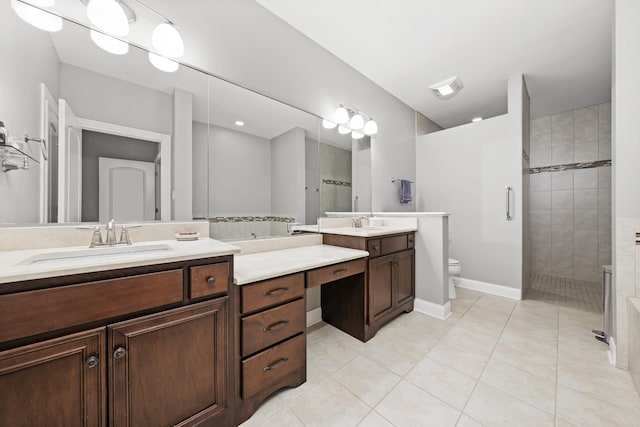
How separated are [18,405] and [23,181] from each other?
0.90 m

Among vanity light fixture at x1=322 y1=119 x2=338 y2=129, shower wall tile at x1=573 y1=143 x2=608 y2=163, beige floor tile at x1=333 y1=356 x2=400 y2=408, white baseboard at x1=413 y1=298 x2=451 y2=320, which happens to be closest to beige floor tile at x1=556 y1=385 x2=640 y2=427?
beige floor tile at x1=333 y1=356 x2=400 y2=408

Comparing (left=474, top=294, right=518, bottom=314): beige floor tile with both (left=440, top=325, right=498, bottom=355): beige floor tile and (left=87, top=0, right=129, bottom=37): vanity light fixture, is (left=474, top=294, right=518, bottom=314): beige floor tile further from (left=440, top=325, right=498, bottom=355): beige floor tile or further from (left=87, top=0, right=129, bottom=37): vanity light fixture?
(left=87, top=0, right=129, bottom=37): vanity light fixture

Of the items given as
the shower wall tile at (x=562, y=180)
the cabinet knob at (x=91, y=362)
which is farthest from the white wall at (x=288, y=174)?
the shower wall tile at (x=562, y=180)

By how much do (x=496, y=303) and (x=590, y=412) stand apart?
1.55 m

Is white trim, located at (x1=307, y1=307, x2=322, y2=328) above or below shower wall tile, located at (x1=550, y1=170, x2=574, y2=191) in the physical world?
below

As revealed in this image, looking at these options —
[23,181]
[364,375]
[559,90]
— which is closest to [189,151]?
[23,181]

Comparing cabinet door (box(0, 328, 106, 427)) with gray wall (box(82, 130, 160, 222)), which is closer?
cabinet door (box(0, 328, 106, 427))

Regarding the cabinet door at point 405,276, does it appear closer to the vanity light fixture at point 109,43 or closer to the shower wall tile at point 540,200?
the vanity light fixture at point 109,43

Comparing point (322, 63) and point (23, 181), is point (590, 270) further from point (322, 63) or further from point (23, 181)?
point (23, 181)

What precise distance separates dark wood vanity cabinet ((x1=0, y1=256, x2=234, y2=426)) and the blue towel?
271cm

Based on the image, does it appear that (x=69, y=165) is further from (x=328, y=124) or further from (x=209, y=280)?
(x=328, y=124)

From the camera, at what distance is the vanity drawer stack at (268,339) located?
3.80 ft

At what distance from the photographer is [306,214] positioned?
2.19 m

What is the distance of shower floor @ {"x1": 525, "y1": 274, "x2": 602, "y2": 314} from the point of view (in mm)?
2604
